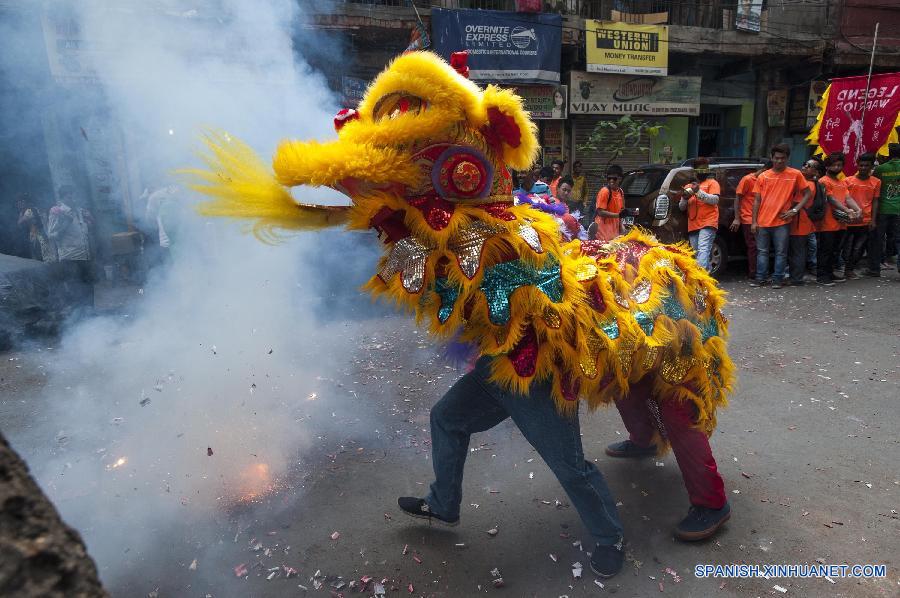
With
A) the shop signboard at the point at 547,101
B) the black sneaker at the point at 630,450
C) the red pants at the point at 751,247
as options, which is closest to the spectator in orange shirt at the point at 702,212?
the red pants at the point at 751,247

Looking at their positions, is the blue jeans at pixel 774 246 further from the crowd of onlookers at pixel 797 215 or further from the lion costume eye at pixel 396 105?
the lion costume eye at pixel 396 105

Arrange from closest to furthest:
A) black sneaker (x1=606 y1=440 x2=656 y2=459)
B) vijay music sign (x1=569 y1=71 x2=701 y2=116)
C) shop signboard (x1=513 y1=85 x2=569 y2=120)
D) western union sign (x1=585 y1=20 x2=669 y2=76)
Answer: black sneaker (x1=606 y1=440 x2=656 y2=459) → western union sign (x1=585 y1=20 x2=669 y2=76) → shop signboard (x1=513 y1=85 x2=569 y2=120) → vijay music sign (x1=569 y1=71 x2=701 y2=116)

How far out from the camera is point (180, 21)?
3969 millimetres

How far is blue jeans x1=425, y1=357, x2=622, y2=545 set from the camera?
2.00 m

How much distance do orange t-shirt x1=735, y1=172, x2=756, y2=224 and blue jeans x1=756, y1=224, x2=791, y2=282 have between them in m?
0.27

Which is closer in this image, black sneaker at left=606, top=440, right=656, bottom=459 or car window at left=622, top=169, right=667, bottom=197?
black sneaker at left=606, top=440, right=656, bottom=459

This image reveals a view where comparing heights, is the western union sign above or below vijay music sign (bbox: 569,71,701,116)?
above

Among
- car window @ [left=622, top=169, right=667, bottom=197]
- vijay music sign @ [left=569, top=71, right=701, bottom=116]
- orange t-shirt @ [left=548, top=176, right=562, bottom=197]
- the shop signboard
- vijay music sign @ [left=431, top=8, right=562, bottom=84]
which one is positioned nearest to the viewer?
car window @ [left=622, top=169, right=667, bottom=197]

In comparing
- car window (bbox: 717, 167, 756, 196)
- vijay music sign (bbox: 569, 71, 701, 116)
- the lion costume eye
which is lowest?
car window (bbox: 717, 167, 756, 196)

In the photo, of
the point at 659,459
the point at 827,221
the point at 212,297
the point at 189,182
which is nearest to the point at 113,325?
the point at 212,297

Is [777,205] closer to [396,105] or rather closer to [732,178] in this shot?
[732,178]

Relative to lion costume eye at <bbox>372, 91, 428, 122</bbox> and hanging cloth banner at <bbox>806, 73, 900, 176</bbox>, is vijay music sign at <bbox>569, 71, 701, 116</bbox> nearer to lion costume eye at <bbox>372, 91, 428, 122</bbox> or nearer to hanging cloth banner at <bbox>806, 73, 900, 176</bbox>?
hanging cloth banner at <bbox>806, 73, 900, 176</bbox>

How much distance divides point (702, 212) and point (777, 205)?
0.88 m

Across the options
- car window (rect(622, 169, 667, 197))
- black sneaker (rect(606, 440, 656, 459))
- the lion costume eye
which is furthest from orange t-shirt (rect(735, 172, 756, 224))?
the lion costume eye
